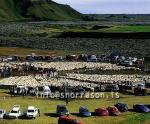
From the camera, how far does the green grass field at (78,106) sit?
5903 cm

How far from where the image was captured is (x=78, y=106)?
69.9 meters

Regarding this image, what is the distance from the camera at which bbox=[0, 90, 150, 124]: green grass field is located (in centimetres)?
5903

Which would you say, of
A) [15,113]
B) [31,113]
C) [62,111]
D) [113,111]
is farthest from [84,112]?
[15,113]

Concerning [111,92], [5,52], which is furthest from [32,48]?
[111,92]

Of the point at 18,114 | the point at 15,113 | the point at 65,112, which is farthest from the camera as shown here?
the point at 65,112

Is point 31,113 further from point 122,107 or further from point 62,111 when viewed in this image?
point 122,107

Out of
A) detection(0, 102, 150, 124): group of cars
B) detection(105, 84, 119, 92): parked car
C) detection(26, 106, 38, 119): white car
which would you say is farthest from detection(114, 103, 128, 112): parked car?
detection(105, 84, 119, 92): parked car

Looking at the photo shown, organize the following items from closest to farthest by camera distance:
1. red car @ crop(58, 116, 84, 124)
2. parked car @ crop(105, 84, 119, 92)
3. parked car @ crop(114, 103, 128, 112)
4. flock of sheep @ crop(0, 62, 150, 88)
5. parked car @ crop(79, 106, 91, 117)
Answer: red car @ crop(58, 116, 84, 124) < parked car @ crop(79, 106, 91, 117) < parked car @ crop(114, 103, 128, 112) < parked car @ crop(105, 84, 119, 92) < flock of sheep @ crop(0, 62, 150, 88)

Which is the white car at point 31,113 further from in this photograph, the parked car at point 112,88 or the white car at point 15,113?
the parked car at point 112,88

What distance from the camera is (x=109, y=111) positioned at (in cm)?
6256

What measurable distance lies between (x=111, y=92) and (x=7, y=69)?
112ft

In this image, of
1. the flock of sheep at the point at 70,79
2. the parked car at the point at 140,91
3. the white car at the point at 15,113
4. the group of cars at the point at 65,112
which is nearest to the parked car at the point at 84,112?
the group of cars at the point at 65,112

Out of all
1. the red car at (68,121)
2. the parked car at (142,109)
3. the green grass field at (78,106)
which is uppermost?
the red car at (68,121)

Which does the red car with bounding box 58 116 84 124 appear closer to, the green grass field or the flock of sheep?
the green grass field
